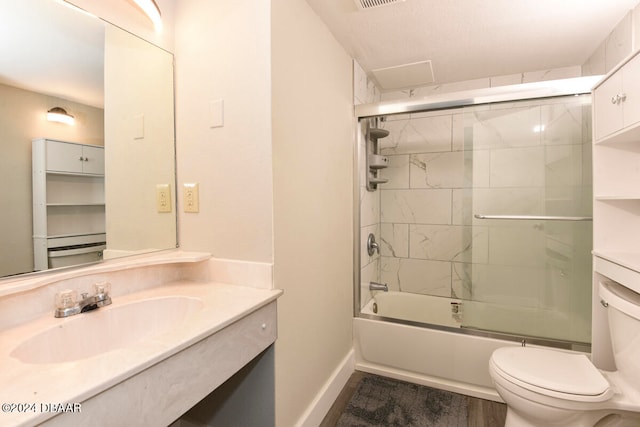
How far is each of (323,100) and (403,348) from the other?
1.65 m

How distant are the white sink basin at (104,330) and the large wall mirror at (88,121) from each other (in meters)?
0.23

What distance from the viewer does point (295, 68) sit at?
1397 millimetres

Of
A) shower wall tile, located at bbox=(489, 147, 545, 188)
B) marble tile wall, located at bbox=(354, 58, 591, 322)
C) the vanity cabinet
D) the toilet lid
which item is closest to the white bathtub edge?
marble tile wall, located at bbox=(354, 58, 591, 322)

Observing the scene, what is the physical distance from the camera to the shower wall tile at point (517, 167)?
1.83 m

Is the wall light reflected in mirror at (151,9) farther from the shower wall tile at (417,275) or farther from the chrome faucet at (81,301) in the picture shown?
the shower wall tile at (417,275)

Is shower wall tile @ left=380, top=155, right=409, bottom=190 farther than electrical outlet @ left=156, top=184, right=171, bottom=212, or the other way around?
shower wall tile @ left=380, top=155, right=409, bottom=190

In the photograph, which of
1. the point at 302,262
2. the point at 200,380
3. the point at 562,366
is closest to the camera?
the point at 200,380

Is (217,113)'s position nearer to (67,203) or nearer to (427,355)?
(67,203)

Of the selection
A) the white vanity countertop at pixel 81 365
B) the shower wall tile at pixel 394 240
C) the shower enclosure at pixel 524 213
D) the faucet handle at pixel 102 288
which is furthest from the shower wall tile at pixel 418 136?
the faucet handle at pixel 102 288

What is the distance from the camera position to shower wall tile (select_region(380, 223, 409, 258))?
278 cm

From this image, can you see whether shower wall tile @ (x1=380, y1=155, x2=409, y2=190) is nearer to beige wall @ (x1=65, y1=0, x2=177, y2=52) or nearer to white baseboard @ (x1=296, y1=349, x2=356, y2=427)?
white baseboard @ (x1=296, y1=349, x2=356, y2=427)

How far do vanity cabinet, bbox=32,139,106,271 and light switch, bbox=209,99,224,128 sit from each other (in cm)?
44

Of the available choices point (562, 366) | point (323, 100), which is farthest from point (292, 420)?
point (323, 100)

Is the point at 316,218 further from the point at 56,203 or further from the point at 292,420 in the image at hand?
the point at 56,203
